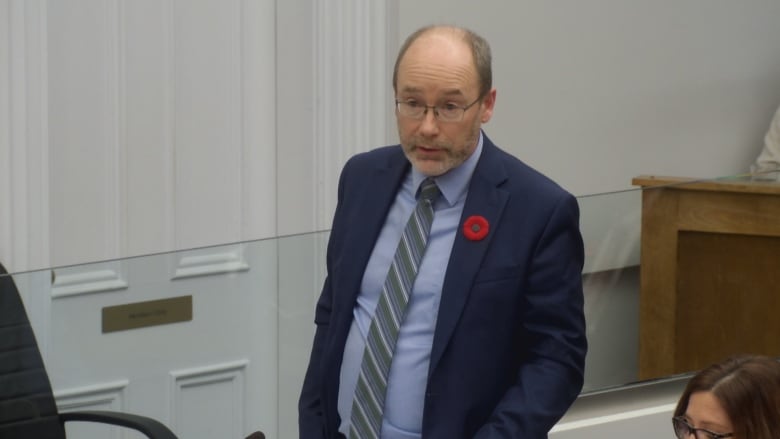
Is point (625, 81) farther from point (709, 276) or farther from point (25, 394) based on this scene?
point (25, 394)

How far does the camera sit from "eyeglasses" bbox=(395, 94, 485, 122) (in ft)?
8.04

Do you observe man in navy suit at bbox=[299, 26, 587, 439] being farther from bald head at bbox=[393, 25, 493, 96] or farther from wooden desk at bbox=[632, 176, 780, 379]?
wooden desk at bbox=[632, 176, 780, 379]

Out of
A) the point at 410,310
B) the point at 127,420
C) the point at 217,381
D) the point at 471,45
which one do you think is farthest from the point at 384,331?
the point at 217,381

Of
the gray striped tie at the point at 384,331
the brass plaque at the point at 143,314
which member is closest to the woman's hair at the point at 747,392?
the gray striped tie at the point at 384,331

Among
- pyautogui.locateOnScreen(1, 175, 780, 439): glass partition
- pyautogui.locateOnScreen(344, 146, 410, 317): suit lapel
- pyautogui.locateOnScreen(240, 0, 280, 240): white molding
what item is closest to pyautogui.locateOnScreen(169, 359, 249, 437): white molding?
pyautogui.locateOnScreen(1, 175, 780, 439): glass partition

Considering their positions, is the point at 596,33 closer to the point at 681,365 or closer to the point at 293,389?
the point at 681,365

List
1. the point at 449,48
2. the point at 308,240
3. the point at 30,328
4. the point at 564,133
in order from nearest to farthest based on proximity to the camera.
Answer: the point at 449,48 < the point at 30,328 < the point at 308,240 < the point at 564,133

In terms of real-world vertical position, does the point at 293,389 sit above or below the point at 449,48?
below

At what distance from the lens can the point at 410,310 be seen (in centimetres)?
255

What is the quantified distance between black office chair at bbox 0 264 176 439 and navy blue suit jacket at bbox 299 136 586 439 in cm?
79

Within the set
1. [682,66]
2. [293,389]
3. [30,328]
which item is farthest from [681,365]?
[30,328]

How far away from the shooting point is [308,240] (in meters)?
3.61

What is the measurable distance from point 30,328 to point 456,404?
121cm

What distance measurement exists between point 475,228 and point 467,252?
5 cm
